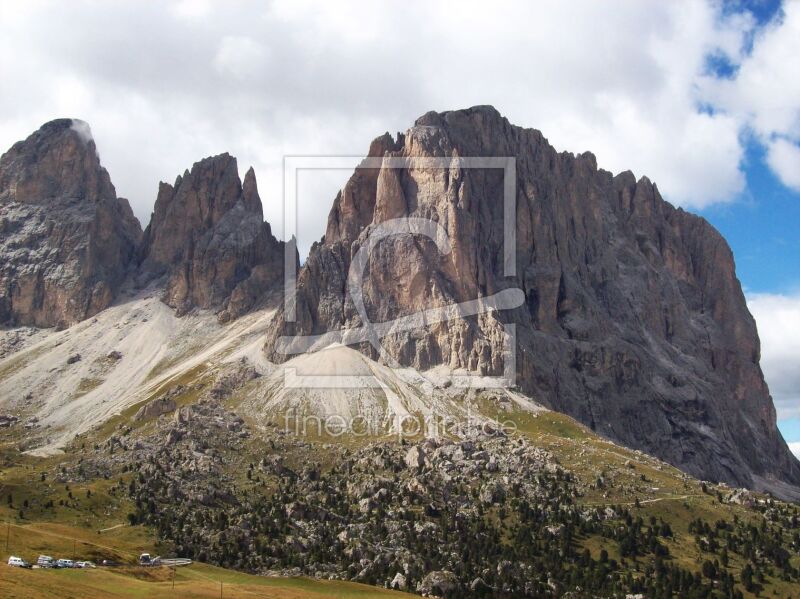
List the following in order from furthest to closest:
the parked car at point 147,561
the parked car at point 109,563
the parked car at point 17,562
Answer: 1. the parked car at point 147,561
2. the parked car at point 109,563
3. the parked car at point 17,562

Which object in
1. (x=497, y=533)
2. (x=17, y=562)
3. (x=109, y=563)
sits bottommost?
(x=497, y=533)

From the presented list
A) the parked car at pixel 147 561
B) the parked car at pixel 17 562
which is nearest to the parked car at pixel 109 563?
the parked car at pixel 147 561

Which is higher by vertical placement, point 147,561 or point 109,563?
point 109,563

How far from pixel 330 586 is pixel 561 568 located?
42848 mm

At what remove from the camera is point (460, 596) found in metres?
157

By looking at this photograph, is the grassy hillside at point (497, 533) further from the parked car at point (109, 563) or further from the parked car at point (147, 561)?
the parked car at point (147, 561)

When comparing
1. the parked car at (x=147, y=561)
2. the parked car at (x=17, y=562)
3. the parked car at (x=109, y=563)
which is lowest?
the parked car at (x=147, y=561)

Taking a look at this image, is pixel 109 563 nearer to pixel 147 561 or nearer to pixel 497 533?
pixel 147 561

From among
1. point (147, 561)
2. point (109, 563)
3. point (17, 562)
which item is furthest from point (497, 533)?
point (17, 562)

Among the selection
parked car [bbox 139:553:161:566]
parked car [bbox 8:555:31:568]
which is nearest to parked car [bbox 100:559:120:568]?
parked car [bbox 139:553:161:566]

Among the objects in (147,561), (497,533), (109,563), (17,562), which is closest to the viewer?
(17,562)

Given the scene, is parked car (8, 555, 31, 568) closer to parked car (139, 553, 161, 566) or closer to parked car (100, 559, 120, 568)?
parked car (100, 559, 120, 568)

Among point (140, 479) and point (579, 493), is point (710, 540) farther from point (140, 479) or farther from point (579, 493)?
point (140, 479)

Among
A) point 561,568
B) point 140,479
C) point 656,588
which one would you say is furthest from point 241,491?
point 656,588
